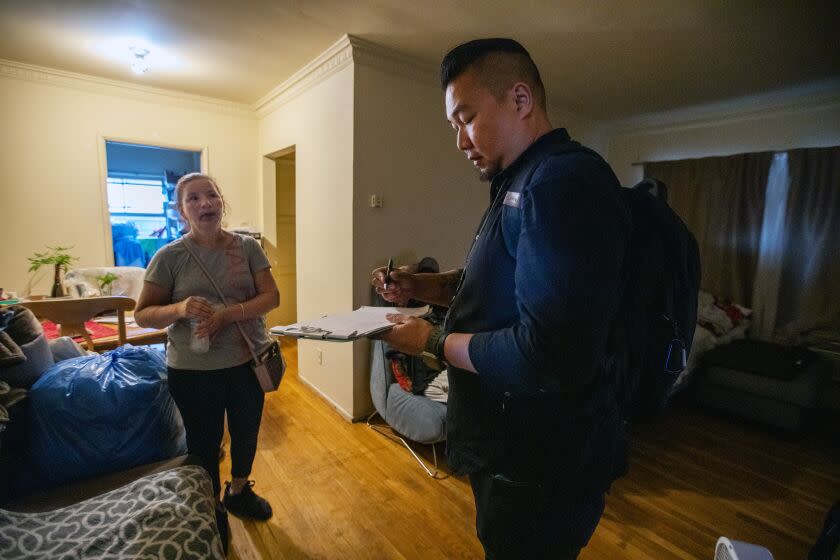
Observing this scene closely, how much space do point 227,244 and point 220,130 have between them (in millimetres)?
2887

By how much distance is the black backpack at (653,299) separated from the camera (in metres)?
0.70

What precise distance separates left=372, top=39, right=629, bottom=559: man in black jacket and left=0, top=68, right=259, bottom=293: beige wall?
12.4 ft

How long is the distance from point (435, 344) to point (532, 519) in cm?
39

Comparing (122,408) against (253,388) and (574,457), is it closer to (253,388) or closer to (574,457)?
(253,388)

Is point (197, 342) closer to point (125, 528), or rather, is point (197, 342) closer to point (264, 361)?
point (264, 361)

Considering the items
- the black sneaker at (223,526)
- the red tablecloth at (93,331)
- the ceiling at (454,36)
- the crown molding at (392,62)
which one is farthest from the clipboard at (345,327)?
the red tablecloth at (93,331)

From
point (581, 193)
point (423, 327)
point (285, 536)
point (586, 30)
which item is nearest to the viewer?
point (581, 193)

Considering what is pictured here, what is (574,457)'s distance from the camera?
2.41ft

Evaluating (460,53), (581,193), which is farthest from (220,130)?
(581,193)

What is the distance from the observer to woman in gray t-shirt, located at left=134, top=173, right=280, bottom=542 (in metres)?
1.49

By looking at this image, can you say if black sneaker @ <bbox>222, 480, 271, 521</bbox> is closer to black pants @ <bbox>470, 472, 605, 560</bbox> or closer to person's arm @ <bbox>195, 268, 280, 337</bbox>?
person's arm @ <bbox>195, 268, 280, 337</bbox>

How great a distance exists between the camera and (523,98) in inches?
29.7

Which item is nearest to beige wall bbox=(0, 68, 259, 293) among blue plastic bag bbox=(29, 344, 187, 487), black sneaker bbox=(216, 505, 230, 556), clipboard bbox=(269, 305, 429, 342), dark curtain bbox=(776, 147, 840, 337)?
blue plastic bag bbox=(29, 344, 187, 487)

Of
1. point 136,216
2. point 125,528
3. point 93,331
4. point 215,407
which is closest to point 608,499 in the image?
point 215,407
